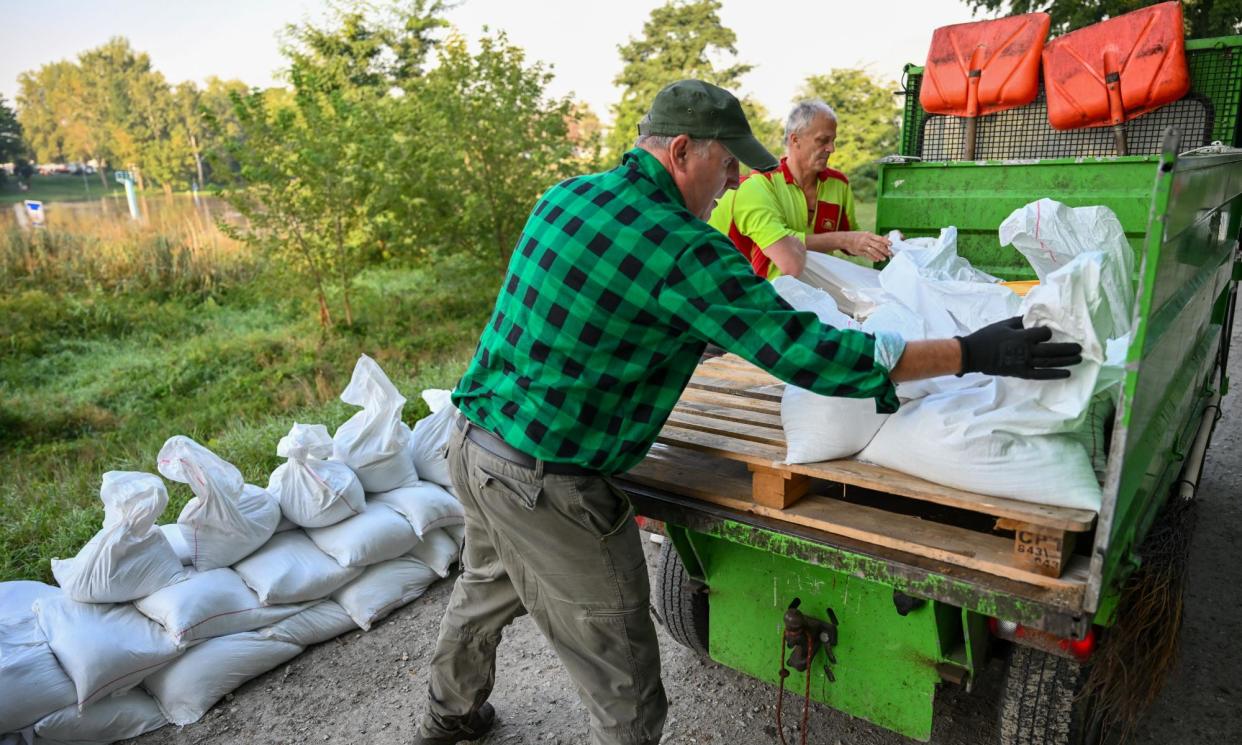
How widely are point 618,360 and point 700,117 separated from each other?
2.04 feet

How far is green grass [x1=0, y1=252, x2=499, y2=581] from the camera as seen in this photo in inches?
181

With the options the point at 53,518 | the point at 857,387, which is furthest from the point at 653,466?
the point at 53,518

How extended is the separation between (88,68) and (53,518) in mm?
33760

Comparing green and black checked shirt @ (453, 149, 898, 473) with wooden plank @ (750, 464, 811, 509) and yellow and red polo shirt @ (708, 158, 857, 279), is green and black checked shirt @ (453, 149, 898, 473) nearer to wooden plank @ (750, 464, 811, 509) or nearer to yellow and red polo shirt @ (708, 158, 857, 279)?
wooden plank @ (750, 464, 811, 509)

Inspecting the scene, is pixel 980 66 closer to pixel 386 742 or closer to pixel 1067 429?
pixel 1067 429

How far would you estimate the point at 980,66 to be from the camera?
455 centimetres

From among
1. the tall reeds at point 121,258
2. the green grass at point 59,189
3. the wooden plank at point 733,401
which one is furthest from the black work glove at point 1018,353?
the green grass at point 59,189

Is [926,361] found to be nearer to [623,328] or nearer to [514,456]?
[623,328]

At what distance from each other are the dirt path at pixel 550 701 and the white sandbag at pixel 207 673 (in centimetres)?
6

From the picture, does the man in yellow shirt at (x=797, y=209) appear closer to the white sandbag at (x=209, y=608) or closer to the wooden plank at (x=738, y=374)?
the wooden plank at (x=738, y=374)

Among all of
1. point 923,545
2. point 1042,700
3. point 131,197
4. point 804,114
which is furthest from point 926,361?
point 131,197

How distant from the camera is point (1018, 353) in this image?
1.77m

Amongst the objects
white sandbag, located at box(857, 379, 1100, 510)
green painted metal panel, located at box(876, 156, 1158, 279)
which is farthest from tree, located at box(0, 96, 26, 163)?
white sandbag, located at box(857, 379, 1100, 510)

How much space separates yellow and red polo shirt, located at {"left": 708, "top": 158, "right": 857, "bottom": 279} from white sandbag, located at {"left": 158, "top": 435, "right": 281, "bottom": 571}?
2280mm
